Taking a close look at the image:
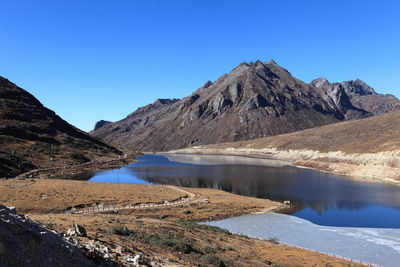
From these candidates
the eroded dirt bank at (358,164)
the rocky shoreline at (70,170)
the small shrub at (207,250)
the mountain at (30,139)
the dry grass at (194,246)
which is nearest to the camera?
the dry grass at (194,246)

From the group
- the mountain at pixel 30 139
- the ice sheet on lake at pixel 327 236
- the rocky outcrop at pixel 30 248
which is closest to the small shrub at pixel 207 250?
the rocky outcrop at pixel 30 248

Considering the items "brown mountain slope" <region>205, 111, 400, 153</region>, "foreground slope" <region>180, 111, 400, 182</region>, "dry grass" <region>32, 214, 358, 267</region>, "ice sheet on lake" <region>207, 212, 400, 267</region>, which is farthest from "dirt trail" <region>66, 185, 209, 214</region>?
"brown mountain slope" <region>205, 111, 400, 153</region>

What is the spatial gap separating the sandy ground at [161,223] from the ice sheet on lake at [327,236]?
4250 mm

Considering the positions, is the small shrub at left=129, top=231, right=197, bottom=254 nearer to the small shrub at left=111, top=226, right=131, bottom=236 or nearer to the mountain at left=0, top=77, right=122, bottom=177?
the small shrub at left=111, top=226, right=131, bottom=236

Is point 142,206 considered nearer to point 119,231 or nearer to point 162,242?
point 119,231

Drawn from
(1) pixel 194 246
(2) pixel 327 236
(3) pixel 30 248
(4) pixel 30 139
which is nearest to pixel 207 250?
(1) pixel 194 246

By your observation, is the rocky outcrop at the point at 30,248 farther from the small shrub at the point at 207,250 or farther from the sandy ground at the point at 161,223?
the small shrub at the point at 207,250

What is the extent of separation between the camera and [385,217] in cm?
4200

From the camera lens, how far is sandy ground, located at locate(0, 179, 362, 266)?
1755cm

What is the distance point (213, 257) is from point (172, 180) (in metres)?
62.5

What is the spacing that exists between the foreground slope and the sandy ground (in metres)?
53.3

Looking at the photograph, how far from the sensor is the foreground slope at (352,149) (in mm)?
84625

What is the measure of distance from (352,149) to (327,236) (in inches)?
3384

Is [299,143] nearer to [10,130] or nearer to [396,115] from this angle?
[396,115]
